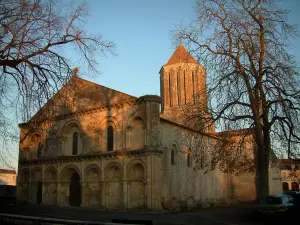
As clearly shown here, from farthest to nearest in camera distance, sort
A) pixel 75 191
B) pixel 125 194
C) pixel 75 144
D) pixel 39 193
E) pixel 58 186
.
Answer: pixel 39 193 < pixel 75 144 < pixel 58 186 < pixel 75 191 < pixel 125 194

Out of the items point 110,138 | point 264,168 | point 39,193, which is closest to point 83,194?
point 110,138

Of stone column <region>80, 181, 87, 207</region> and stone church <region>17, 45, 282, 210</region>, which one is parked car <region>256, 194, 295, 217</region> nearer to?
stone church <region>17, 45, 282, 210</region>

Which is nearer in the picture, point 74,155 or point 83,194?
point 83,194

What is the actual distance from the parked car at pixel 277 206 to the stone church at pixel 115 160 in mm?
7586

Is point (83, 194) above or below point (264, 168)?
below

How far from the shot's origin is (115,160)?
27406 mm

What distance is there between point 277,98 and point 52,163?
23.4 metres

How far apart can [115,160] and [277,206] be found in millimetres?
14188

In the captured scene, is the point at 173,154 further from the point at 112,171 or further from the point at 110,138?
the point at 110,138

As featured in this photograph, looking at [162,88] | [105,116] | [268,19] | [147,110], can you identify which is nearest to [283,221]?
[268,19]

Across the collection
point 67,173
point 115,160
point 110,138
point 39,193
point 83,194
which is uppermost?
point 110,138

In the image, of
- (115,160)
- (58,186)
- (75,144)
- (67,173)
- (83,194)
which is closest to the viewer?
(115,160)

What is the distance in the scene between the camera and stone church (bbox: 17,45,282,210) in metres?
25.8

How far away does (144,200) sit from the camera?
82.5 feet
